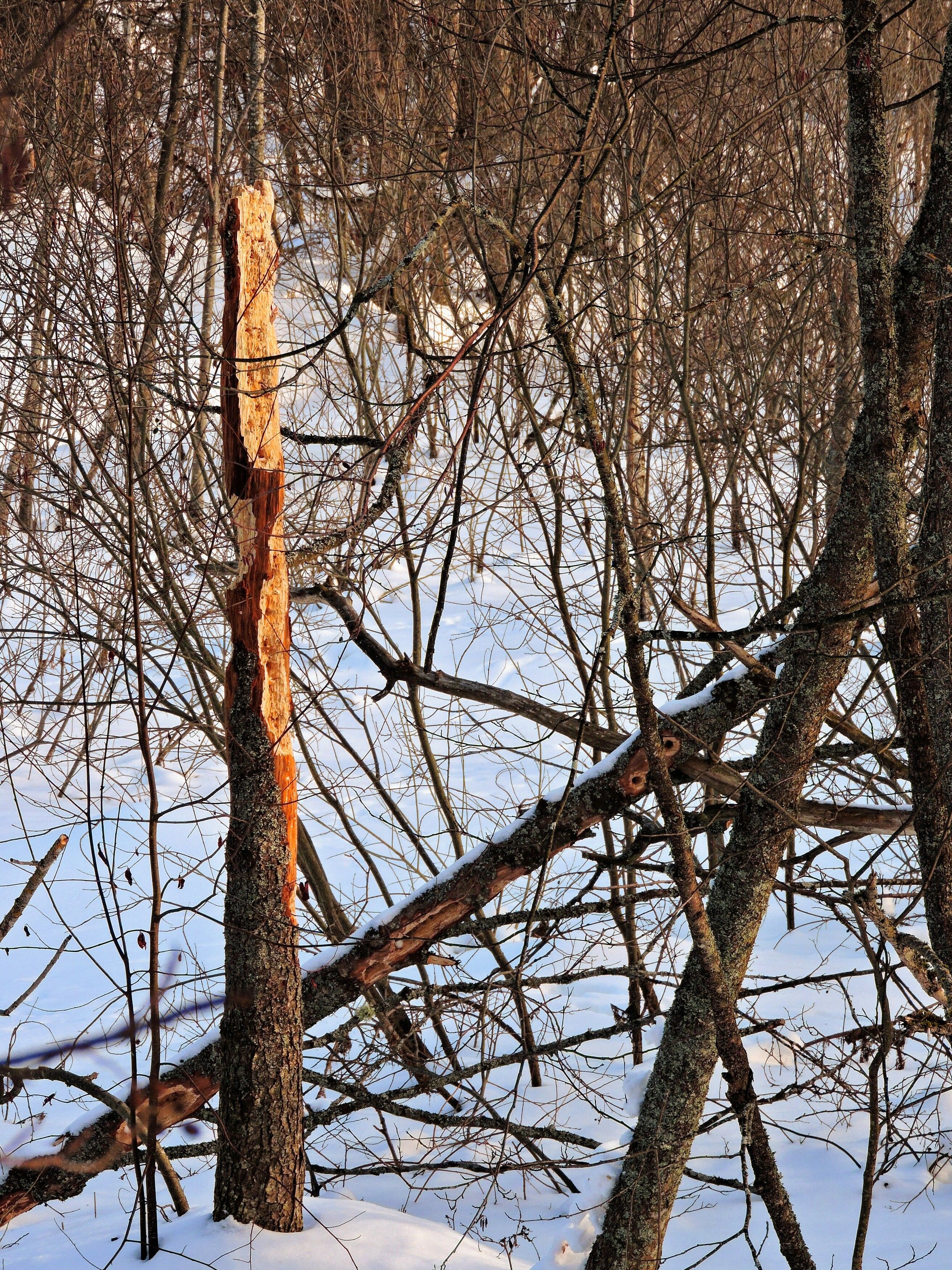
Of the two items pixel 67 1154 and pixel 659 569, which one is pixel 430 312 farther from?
pixel 67 1154

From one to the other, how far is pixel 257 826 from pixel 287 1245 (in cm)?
126

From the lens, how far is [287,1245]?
118 inches

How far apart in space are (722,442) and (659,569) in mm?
1451

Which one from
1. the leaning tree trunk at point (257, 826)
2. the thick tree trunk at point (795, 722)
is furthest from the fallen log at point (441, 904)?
the leaning tree trunk at point (257, 826)

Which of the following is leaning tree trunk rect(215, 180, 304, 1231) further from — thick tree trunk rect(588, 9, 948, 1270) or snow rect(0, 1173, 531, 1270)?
thick tree trunk rect(588, 9, 948, 1270)

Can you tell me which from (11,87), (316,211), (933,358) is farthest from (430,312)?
(11,87)

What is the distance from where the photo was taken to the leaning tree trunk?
3.09 meters

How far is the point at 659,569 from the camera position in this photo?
7.36 metres

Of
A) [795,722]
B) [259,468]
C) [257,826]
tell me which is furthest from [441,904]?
[259,468]

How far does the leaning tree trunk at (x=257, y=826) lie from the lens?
309 cm

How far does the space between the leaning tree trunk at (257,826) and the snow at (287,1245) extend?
0.37 ft

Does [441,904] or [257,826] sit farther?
[441,904]

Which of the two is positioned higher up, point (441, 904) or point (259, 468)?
point (259, 468)

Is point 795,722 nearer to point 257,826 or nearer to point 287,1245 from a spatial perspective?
point 257,826
